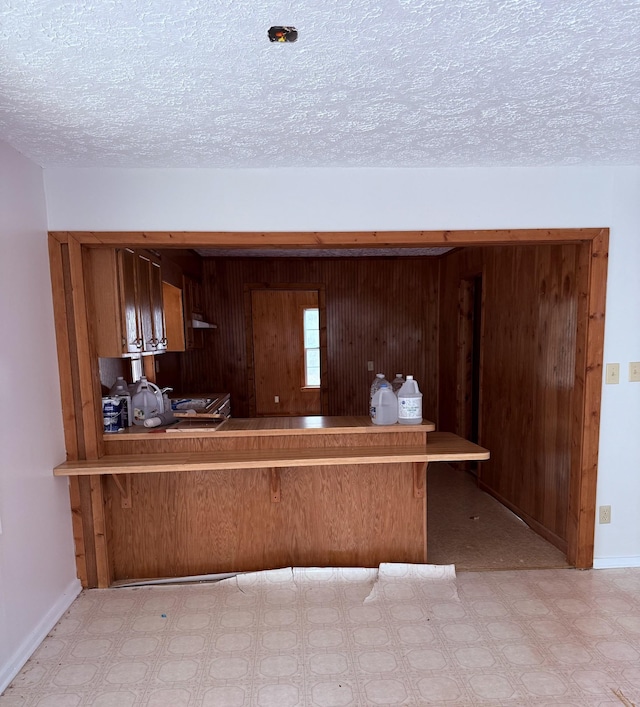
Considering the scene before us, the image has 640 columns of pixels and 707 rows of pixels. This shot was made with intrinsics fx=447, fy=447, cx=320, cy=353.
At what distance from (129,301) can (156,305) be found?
2.15 feet

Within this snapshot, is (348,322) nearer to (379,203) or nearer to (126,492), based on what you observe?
(379,203)

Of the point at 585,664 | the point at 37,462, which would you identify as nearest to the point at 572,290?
the point at 585,664

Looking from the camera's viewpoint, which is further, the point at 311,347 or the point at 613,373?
the point at 311,347

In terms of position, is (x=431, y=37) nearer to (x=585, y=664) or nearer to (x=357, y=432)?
(x=357, y=432)

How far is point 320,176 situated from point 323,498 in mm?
1782

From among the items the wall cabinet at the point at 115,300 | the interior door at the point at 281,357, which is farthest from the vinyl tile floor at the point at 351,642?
the interior door at the point at 281,357

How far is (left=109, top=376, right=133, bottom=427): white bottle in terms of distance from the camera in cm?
261

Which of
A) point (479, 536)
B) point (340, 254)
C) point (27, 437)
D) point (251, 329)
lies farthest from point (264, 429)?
point (340, 254)

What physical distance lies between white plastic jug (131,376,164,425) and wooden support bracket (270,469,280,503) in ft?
2.68

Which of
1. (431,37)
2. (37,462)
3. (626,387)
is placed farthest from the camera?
(626,387)

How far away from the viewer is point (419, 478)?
8.34 feet

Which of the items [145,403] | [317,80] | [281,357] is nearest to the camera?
[317,80]

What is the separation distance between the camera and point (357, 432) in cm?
250

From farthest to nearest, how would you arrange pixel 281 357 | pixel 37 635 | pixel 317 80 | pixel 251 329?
pixel 281 357
pixel 251 329
pixel 37 635
pixel 317 80
